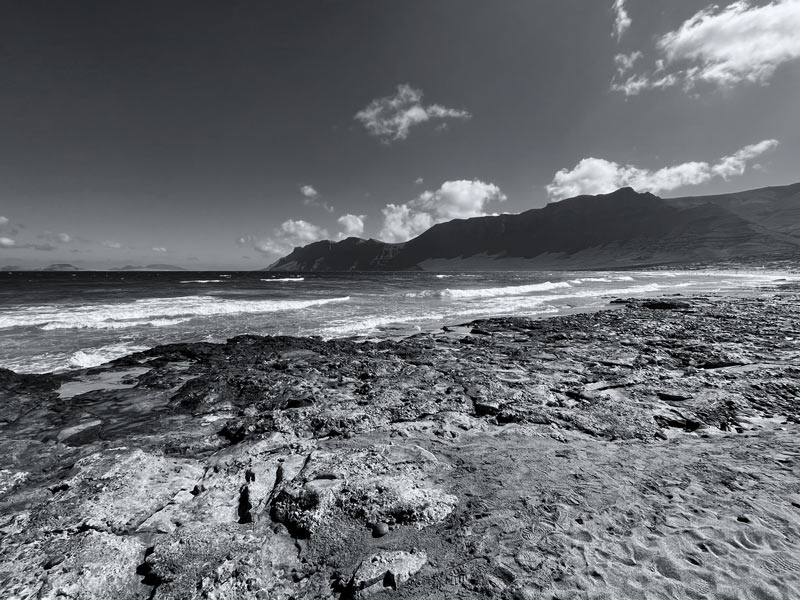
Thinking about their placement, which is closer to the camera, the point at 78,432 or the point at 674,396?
the point at 78,432

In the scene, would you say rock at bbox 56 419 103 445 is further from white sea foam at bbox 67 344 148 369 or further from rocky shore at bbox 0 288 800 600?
white sea foam at bbox 67 344 148 369

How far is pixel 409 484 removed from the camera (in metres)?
4.02

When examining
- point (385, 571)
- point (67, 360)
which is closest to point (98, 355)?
point (67, 360)

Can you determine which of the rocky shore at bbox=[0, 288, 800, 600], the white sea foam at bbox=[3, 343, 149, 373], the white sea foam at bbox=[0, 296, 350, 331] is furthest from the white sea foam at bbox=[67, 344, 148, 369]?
the white sea foam at bbox=[0, 296, 350, 331]

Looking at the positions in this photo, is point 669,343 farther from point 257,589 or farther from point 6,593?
point 6,593

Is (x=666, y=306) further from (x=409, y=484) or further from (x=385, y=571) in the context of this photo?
(x=385, y=571)

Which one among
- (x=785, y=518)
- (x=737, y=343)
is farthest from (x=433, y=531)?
(x=737, y=343)

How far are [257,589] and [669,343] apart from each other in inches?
504

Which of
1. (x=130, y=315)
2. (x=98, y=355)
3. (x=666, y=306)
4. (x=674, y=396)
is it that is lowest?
(x=666, y=306)

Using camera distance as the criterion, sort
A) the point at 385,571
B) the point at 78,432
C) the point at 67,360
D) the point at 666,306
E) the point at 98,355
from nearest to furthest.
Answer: the point at 385,571 → the point at 78,432 → the point at 67,360 → the point at 98,355 → the point at 666,306

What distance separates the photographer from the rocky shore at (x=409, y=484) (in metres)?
2.87

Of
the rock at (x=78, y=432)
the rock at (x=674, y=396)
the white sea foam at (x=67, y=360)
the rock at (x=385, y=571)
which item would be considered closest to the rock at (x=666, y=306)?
the rock at (x=674, y=396)

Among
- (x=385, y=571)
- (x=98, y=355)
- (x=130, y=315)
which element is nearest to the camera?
(x=385, y=571)

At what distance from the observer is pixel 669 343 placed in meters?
10.7
